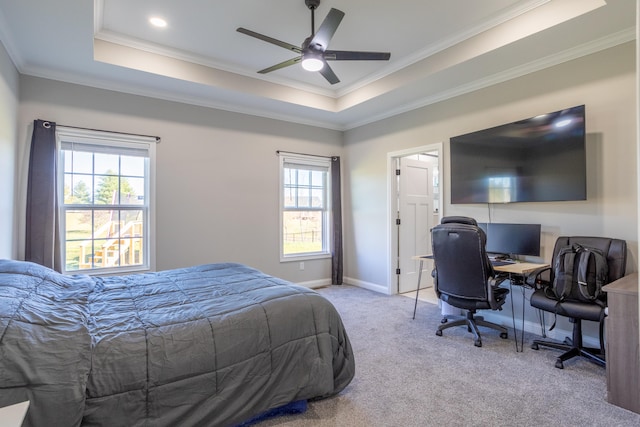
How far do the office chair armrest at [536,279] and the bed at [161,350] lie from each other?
1.77 meters

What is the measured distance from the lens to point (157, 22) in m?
3.02

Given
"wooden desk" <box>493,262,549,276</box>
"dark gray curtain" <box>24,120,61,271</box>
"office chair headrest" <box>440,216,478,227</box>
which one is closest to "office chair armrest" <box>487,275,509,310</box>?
"wooden desk" <box>493,262,549,276</box>

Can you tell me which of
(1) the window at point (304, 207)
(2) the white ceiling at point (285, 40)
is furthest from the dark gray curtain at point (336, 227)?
(2) the white ceiling at point (285, 40)

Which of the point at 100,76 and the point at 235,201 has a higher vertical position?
the point at 100,76

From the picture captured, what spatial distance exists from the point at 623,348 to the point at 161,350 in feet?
8.62

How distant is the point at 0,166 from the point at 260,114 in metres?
2.87

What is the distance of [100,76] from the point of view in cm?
350

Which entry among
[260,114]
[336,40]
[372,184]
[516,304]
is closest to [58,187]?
[260,114]

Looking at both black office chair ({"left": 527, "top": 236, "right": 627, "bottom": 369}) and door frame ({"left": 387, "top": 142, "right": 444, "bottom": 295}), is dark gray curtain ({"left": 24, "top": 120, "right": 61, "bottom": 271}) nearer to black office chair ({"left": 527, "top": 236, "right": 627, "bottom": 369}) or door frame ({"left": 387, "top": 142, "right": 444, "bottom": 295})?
door frame ({"left": 387, "top": 142, "right": 444, "bottom": 295})

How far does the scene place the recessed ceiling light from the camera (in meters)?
2.96

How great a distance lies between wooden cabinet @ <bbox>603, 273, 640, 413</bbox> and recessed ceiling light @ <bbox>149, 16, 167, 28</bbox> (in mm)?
4040

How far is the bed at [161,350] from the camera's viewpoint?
1.26 meters

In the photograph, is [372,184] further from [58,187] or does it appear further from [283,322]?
[58,187]

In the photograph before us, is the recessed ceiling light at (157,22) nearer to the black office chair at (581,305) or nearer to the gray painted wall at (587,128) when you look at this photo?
the gray painted wall at (587,128)
